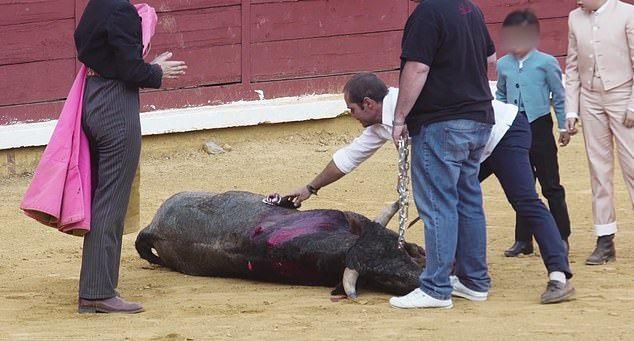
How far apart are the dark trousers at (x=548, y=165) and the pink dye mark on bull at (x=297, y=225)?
3.43ft

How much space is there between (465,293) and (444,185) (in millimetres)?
667

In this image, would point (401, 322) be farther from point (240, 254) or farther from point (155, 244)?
point (155, 244)

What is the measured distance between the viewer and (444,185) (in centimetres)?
656

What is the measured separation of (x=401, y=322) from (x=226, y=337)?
0.82m

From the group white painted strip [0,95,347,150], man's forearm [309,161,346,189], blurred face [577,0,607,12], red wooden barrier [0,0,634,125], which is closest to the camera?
man's forearm [309,161,346,189]

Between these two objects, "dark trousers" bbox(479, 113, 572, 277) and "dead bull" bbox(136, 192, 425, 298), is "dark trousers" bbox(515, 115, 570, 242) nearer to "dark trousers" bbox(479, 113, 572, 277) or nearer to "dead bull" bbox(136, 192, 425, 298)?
"dark trousers" bbox(479, 113, 572, 277)

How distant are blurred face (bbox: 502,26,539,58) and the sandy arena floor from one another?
46.6 inches

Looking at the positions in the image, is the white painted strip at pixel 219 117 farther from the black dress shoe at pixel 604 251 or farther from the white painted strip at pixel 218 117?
the black dress shoe at pixel 604 251

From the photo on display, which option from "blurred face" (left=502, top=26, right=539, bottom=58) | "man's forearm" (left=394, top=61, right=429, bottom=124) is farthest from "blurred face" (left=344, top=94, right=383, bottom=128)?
"blurred face" (left=502, top=26, right=539, bottom=58)

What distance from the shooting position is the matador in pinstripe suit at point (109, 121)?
652 cm

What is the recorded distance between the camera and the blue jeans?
6527mm

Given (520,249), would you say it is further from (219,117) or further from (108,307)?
(219,117)

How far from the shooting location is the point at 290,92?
39.2ft

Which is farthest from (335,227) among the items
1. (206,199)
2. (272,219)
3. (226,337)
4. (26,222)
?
(26,222)
